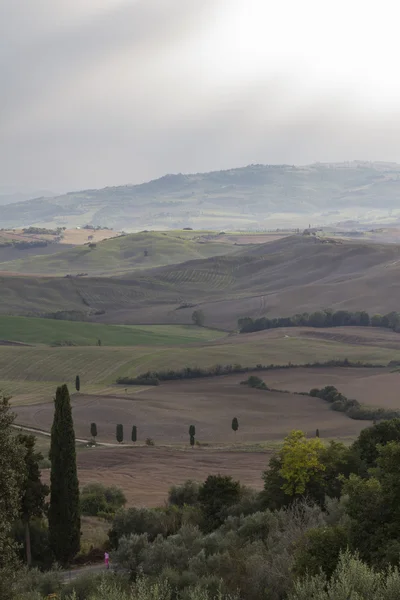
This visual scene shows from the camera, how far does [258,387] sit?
9369cm

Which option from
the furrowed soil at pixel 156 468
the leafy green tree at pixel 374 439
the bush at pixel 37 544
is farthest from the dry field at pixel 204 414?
the bush at pixel 37 544

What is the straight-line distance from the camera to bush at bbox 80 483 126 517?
4266 centimetres

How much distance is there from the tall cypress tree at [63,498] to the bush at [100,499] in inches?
302

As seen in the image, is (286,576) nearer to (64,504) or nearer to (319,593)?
(319,593)

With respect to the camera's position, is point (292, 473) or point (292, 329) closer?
point (292, 473)

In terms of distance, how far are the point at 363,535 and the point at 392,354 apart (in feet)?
298

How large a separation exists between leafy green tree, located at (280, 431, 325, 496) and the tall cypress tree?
28.9ft

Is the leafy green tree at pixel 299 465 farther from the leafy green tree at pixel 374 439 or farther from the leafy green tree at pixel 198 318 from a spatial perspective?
the leafy green tree at pixel 198 318

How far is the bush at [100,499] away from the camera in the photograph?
42.7 metres

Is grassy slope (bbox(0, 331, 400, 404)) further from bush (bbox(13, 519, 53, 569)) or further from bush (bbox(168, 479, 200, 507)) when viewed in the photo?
bush (bbox(13, 519, 53, 569))

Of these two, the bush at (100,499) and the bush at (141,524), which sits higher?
the bush at (141,524)

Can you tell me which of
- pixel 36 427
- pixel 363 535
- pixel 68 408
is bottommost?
pixel 36 427

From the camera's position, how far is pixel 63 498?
113 ft

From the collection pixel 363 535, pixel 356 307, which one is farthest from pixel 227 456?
pixel 356 307
